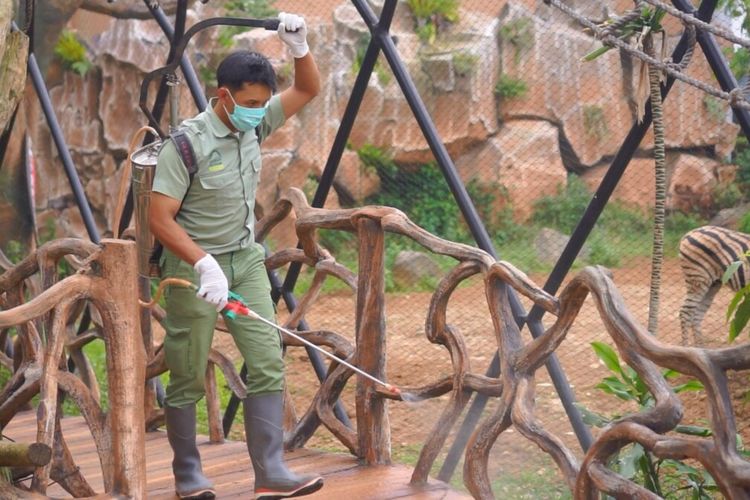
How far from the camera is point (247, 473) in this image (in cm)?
382

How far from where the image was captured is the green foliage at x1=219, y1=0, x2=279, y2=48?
10492 millimetres

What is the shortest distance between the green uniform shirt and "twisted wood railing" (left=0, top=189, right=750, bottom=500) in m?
0.32

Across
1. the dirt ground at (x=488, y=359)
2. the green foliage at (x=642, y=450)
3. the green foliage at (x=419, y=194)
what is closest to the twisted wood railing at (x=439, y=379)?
the green foliage at (x=642, y=450)

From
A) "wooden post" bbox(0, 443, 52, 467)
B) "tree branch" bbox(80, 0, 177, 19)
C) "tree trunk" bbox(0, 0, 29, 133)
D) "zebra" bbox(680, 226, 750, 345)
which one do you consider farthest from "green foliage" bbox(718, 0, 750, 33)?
"wooden post" bbox(0, 443, 52, 467)

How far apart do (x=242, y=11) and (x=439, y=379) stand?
Result: 305 inches

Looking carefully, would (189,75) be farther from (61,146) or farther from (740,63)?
(740,63)

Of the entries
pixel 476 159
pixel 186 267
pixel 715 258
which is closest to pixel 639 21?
pixel 186 267

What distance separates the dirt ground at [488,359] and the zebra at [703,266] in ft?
0.79

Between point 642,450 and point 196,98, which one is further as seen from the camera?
point 196,98

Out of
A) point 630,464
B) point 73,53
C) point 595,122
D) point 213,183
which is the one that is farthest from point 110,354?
point 73,53

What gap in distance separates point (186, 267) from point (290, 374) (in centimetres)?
494

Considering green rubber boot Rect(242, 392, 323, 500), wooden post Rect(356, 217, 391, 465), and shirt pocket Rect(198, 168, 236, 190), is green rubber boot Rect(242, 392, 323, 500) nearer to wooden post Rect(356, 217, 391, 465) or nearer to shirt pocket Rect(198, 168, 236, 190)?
wooden post Rect(356, 217, 391, 465)

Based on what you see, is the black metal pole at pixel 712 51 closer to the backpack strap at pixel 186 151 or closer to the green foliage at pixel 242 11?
the backpack strap at pixel 186 151

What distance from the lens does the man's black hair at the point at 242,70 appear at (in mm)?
3346
